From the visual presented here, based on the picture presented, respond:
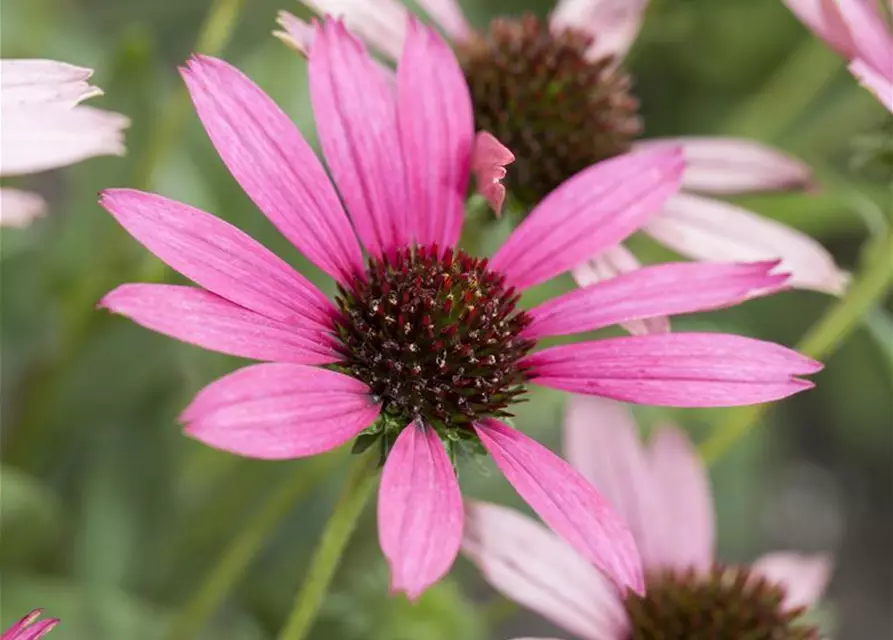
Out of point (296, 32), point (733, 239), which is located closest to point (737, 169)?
point (733, 239)

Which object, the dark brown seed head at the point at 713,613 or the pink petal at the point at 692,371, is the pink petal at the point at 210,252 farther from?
the dark brown seed head at the point at 713,613

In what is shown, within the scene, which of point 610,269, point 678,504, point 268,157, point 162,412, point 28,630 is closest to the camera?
point 28,630

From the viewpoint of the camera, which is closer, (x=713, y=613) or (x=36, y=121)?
(x=36, y=121)

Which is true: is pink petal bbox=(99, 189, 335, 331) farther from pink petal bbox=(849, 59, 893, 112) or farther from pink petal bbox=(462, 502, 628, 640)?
pink petal bbox=(849, 59, 893, 112)

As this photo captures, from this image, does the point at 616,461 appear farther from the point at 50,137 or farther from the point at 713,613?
the point at 50,137

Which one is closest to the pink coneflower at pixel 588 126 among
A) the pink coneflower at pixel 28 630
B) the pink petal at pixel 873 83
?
the pink petal at pixel 873 83

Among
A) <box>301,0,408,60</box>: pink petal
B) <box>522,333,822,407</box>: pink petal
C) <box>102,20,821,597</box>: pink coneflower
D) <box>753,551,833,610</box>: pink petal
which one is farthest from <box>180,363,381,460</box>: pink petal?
<box>753,551,833,610</box>: pink petal
